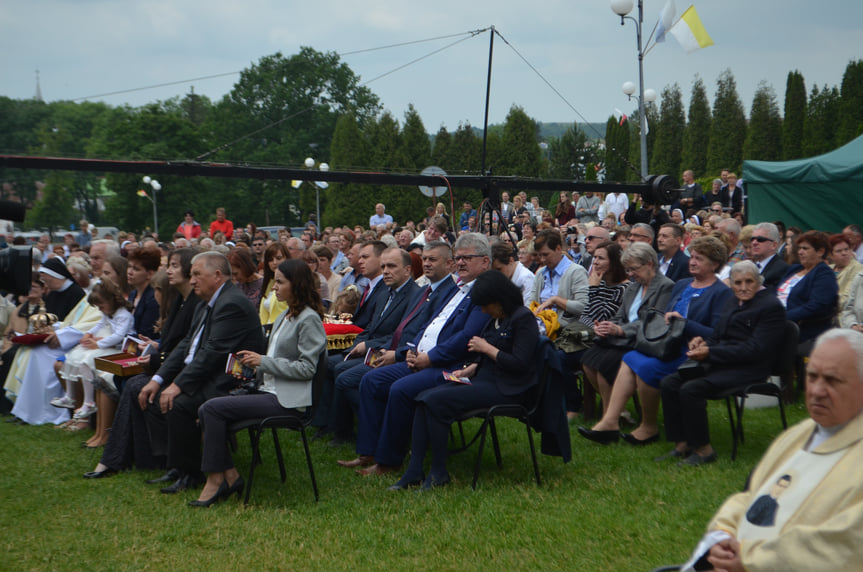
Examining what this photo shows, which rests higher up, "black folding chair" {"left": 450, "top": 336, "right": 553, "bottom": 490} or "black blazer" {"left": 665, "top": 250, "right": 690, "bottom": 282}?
"black blazer" {"left": 665, "top": 250, "right": 690, "bottom": 282}

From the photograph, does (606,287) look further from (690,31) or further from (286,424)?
(690,31)

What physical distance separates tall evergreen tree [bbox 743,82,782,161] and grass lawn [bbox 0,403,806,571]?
27218mm

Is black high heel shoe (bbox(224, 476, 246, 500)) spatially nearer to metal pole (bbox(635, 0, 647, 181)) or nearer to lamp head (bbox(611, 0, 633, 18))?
metal pole (bbox(635, 0, 647, 181))

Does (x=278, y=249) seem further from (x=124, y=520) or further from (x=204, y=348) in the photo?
(x=124, y=520)

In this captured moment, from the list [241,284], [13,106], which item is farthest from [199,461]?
[13,106]

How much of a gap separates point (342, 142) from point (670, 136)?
1766 cm

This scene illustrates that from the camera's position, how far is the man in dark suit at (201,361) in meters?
5.33

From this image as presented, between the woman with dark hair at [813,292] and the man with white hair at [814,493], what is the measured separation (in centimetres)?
438

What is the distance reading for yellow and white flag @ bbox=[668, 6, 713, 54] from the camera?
1534 centimetres

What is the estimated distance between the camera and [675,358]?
586 centimetres

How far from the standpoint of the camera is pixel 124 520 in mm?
4898

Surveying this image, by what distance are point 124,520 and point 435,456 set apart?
201cm

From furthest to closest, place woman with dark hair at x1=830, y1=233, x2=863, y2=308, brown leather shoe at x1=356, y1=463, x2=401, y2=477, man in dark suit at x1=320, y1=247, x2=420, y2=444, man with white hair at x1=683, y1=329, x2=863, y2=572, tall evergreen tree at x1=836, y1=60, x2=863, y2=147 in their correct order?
tall evergreen tree at x1=836, y1=60, x2=863, y2=147, woman with dark hair at x1=830, y1=233, x2=863, y2=308, man in dark suit at x1=320, y1=247, x2=420, y2=444, brown leather shoe at x1=356, y1=463, x2=401, y2=477, man with white hair at x1=683, y1=329, x2=863, y2=572

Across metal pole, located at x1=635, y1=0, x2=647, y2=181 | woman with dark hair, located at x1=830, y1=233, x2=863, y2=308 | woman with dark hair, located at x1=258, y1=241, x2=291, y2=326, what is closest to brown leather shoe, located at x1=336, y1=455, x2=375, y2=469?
woman with dark hair, located at x1=258, y1=241, x2=291, y2=326
